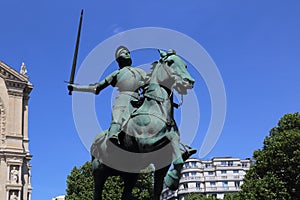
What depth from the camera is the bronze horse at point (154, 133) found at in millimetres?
7219

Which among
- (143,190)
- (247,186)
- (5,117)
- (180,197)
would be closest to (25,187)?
(5,117)

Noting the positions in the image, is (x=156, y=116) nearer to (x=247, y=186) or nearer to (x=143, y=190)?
(x=247, y=186)

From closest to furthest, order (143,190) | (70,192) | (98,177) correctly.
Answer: (98,177)
(143,190)
(70,192)

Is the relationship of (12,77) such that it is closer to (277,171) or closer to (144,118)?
(277,171)

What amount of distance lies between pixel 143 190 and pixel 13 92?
2350 centimetres

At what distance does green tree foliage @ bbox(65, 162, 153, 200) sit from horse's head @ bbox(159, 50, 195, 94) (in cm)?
3143

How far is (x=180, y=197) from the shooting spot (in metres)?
93.7

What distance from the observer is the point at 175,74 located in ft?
24.7

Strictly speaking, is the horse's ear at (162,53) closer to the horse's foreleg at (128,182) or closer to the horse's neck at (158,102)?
the horse's neck at (158,102)

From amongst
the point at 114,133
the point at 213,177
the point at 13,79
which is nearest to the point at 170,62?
the point at 114,133

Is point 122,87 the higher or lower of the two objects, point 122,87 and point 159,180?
the higher

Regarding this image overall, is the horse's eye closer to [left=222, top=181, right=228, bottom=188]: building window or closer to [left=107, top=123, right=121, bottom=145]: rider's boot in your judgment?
[left=107, top=123, right=121, bottom=145]: rider's boot

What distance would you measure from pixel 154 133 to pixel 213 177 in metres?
90.1

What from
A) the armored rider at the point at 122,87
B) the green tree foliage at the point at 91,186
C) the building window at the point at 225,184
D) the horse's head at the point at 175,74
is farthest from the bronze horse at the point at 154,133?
the building window at the point at 225,184
